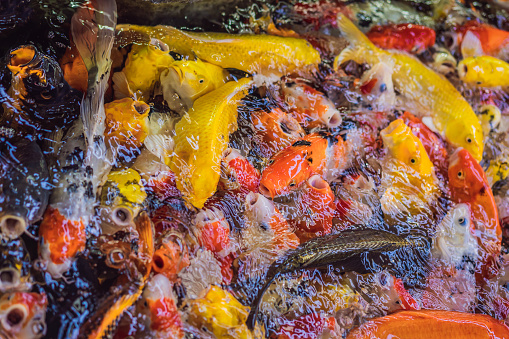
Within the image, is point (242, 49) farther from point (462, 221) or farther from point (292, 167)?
point (462, 221)

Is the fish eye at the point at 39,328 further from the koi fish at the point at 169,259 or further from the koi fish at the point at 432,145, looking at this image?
the koi fish at the point at 432,145

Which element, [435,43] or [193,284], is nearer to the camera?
[193,284]

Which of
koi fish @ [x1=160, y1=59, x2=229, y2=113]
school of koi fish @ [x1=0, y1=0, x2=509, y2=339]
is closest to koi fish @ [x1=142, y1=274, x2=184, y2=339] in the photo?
school of koi fish @ [x1=0, y1=0, x2=509, y2=339]

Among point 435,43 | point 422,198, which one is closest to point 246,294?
point 422,198

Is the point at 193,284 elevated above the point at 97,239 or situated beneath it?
situated beneath

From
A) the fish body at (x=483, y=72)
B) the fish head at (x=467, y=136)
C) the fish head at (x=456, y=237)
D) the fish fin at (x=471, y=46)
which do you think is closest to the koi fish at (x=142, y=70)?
the fish head at (x=456, y=237)

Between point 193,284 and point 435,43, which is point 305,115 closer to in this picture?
point 193,284
